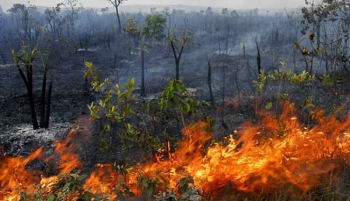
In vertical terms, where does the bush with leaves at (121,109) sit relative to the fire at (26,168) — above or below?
above

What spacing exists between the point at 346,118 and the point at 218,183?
591 centimetres

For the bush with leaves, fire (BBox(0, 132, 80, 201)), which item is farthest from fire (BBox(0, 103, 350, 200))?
the bush with leaves

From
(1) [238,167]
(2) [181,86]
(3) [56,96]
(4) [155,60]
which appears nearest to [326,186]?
(1) [238,167]

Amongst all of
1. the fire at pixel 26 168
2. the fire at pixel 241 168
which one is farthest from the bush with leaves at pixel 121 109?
the fire at pixel 26 168

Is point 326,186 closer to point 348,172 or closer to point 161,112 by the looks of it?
point 348,172

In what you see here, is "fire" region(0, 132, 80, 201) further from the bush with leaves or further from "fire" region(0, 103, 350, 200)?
the bush with leaves

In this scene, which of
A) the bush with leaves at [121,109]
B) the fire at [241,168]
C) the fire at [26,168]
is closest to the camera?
the fire at [241,168]

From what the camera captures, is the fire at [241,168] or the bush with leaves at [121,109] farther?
the bush with leaves at [121,109]

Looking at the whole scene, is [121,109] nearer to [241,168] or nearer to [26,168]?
[241,168]

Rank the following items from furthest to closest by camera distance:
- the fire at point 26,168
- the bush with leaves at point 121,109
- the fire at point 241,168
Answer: the fire at point 26,168 < the bush with leaves at point 121,109 < the fire at point 241,168

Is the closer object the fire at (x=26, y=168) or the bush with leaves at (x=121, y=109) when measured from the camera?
the bush with leaves at (x=121, y=109)

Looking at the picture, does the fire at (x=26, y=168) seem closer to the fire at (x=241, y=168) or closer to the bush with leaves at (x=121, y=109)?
the fire at (x=241, y=168)

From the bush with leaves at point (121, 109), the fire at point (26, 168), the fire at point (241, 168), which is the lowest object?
the fire at point (26, 168)

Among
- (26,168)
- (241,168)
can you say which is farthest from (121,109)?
(26,168)
